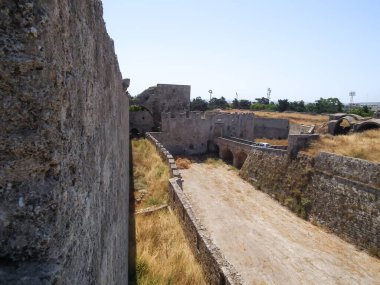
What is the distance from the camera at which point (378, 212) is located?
38.5 feet

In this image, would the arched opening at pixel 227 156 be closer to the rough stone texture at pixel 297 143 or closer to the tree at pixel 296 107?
the rough stone texture at pixel 297 143

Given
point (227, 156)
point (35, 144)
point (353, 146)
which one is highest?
point (35, 144)

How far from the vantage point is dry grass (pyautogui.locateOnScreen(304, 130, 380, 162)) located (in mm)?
13836

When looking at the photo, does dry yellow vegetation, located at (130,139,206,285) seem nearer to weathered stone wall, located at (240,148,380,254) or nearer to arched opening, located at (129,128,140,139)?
weathered stone wall, located at (240,148,380,254)

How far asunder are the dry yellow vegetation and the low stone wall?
204 millimetres

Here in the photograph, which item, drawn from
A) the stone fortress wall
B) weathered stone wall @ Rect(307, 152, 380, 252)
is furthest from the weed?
the stone fortress wall

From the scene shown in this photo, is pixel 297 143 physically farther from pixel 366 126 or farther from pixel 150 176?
pixel 150 176

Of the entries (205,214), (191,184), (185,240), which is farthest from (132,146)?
(185,240)

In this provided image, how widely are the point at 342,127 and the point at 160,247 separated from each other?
18.9 m

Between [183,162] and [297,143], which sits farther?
[183,162]

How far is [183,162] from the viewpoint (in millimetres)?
23094

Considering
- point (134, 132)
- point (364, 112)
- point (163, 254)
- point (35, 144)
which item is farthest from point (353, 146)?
point (364, 112)

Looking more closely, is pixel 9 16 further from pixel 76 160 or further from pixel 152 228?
pixel 152 228

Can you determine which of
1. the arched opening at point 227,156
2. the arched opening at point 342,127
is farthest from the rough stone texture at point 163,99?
the arched opening at point 342,127
